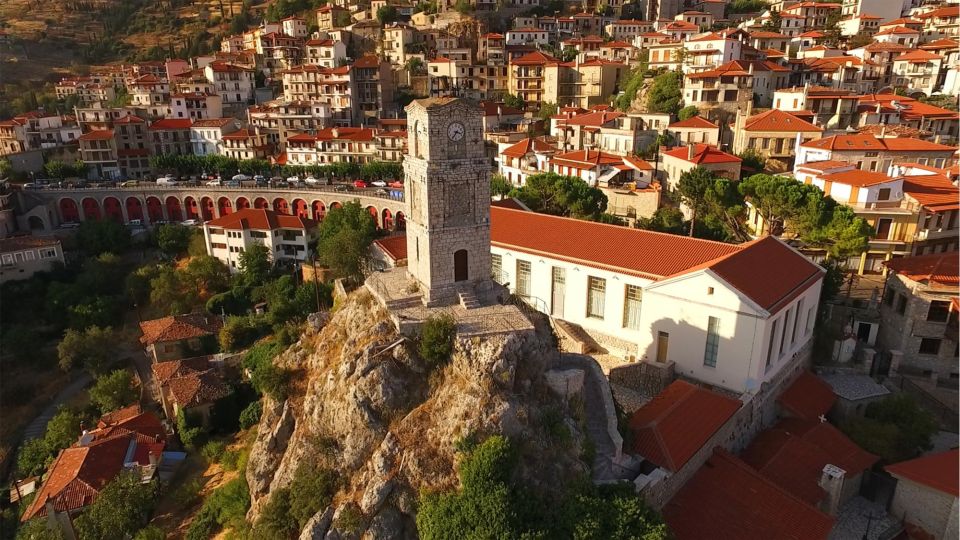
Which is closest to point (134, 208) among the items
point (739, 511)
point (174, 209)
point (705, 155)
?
point (174, 209)

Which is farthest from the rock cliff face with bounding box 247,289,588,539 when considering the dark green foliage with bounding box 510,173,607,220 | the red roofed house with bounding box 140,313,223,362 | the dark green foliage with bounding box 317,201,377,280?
the red roofed house with bounding box 140,313,223,362

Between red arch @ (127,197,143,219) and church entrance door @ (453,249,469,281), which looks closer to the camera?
church entrance door @ (453,249,469,281)

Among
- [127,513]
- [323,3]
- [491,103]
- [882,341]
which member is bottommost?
[127,513]

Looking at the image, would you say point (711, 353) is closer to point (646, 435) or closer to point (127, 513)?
point (646, 435)

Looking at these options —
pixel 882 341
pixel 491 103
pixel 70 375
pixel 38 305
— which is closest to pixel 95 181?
pixel 38 305

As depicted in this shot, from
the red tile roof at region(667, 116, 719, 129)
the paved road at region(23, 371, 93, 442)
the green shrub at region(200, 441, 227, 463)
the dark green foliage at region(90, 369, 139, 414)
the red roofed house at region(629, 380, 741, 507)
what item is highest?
the red tile roof at region(667, 116, 719, 129)

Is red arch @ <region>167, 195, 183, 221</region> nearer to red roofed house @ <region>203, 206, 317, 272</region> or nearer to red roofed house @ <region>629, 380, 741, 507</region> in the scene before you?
red roofed house @ <region>203, 206, 317, 272</region>

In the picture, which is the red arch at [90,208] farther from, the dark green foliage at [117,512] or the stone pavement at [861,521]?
the stone pavement at [861,521]
